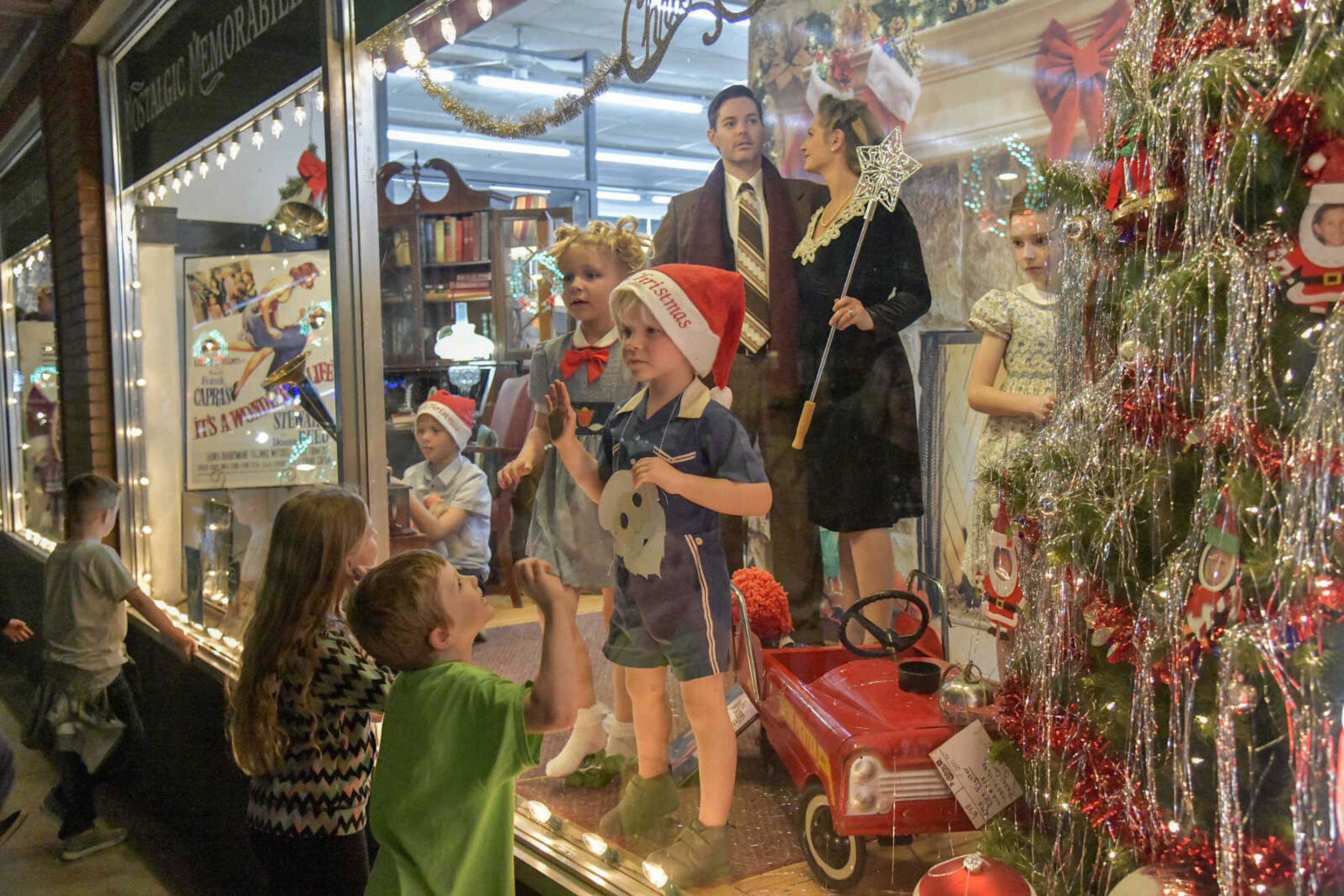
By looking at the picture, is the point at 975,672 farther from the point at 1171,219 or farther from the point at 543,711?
the point at 1171,219

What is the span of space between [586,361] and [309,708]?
914mm

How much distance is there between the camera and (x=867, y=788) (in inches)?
71.5

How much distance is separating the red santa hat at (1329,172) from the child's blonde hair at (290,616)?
73.3 inches

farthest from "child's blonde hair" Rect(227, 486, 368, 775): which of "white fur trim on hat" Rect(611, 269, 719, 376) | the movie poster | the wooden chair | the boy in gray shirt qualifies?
the boy in gray shirt

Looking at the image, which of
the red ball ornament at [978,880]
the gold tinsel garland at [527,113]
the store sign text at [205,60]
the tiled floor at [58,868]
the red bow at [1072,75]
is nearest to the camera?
the red ball ornament at [978,880]

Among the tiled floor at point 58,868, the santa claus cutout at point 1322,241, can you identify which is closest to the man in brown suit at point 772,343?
the santa claus cutout at point 1322,241

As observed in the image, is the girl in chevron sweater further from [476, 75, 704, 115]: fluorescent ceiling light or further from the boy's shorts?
[476, 75, 704, 115]: fluorescent ceiling light

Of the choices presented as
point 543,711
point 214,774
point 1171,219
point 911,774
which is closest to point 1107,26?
point 1171,219

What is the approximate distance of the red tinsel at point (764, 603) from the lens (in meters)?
2.15

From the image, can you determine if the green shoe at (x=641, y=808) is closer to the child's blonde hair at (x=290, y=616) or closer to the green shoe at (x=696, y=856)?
the green shoe at (x=696, y=856)

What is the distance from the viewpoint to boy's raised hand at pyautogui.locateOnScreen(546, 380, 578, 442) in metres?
2.44

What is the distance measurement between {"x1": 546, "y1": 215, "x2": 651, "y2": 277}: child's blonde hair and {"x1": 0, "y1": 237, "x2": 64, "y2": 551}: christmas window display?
5.04m

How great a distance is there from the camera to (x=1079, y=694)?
1.39 metres

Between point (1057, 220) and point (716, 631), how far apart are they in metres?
1.03
